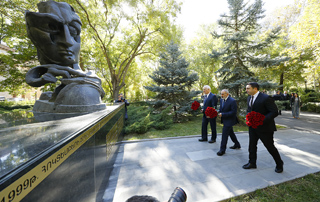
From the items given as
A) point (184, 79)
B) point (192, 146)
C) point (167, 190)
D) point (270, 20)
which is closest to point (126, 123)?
point (192, 146)

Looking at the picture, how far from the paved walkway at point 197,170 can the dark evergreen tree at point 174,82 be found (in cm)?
511

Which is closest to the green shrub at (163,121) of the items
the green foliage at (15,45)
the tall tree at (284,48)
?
the tall tree at (284,48)

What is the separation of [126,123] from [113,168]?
4782 millimetres

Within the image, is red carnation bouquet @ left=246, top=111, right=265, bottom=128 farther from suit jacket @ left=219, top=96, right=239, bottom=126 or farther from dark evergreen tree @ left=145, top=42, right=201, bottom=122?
dark evergreen tree @ left=145, top=42, right=201, bottom=122

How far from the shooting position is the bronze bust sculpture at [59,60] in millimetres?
3826

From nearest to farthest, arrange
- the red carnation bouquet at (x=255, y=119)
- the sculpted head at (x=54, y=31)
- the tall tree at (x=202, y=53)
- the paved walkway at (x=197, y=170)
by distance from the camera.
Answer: the paved walkway at (x=197, y=170) < the red carnation bouquet at (x=255, y=119) < the sculpted head at (x=54, y=31) < the tall tree at (x=202, y=53)

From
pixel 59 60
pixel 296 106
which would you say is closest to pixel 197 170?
pixel 59 60

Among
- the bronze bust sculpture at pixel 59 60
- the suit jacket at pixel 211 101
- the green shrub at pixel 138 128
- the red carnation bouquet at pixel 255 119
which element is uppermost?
the bronze bust sculpture at pixel 59 60

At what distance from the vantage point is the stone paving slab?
2.77 m

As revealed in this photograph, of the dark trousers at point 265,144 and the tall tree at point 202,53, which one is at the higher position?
the tall tree at point 202,53

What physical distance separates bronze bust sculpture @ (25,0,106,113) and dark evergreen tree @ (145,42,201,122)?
19.7 feet

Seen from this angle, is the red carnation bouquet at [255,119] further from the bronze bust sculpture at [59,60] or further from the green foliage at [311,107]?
the green foliage at [311,107]

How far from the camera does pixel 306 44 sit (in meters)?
7.04

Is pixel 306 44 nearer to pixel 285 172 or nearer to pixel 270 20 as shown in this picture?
pixel 285 172
